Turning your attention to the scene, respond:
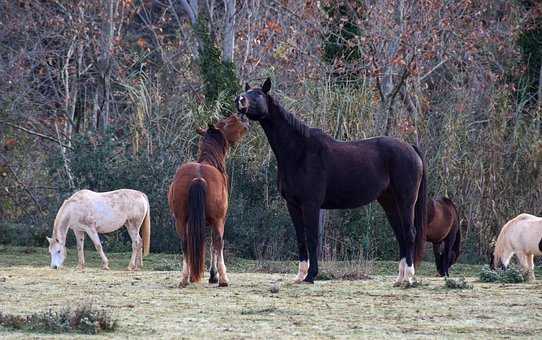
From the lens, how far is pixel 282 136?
11.8 m

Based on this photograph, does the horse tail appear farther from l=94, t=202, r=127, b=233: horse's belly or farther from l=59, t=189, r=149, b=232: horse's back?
l=94, t=202, r=127, b=233: horse's belly

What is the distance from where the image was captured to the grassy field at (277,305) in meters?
8.37

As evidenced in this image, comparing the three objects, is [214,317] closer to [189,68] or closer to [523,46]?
[189,68]

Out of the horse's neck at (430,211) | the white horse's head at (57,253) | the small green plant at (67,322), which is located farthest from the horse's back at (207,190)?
the horse's neck at (430,211)

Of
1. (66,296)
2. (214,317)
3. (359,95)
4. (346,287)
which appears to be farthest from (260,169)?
(214,317)

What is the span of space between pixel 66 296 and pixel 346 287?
9.77ft

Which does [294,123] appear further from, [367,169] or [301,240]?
[301,240]

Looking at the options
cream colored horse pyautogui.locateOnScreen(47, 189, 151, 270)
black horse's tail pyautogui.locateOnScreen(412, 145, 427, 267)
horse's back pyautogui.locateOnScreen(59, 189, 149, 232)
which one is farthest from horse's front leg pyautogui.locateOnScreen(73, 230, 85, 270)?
black horse's tail pyautogui.locateOnScreen(412, 145, 427, 267)

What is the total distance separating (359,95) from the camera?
18578 mm

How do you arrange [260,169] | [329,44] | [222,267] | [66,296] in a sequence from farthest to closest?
[329,44], [260,169], [222,267], [66,296]

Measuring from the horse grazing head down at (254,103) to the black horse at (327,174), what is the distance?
11 millimetres

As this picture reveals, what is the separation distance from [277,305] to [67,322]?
2185 mm

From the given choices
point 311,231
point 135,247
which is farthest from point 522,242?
point 135,247

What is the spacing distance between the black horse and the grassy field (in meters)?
0.51
